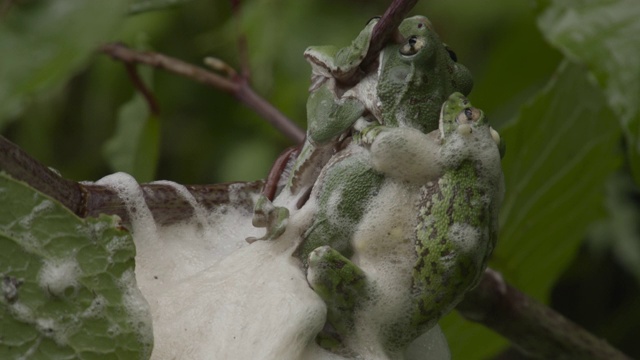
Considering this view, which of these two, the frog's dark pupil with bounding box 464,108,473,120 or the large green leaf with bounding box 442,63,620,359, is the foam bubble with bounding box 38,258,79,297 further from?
the large green leaf with bounding box 442,63,620,359

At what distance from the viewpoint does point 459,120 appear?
0.66 m

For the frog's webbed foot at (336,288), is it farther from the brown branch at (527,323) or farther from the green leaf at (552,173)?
the green leaf at (552,173)

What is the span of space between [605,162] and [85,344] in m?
0.74

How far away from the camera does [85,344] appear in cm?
60

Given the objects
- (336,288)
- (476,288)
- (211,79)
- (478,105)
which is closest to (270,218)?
(336,288)

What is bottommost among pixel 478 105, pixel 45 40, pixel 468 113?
pixel 478 105

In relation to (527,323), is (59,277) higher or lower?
higher

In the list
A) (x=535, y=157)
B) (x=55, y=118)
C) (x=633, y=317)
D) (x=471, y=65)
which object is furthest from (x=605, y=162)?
(x=55, y=118)

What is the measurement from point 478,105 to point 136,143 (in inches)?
19.6

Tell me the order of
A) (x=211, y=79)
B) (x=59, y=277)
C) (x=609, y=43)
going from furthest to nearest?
(x=211, y=79) < (x=609, y=43) < (x=59, y=277)

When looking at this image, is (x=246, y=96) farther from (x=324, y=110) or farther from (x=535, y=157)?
(x=324, y=110)

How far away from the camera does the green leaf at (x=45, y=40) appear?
41.9 inches

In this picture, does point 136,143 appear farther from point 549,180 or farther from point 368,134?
point 368,134

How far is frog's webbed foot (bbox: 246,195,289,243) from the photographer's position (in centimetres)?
65
